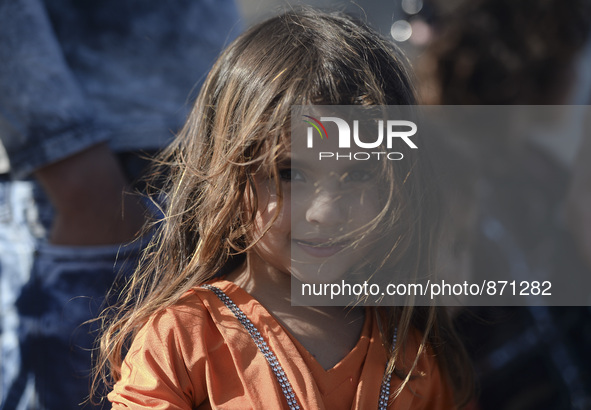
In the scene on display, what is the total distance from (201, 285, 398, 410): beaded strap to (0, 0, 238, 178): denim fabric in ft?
1.49

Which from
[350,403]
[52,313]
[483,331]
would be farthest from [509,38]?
[52,313]

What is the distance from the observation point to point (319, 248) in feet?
3.19

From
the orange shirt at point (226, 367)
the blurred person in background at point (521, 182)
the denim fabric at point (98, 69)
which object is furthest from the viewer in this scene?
the blurred person in background at point (521, 182)

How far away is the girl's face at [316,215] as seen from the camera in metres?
0.95

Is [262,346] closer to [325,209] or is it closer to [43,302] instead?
[325,209]

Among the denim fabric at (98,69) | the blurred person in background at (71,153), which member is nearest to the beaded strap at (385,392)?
the blurred person in background at (71,153)

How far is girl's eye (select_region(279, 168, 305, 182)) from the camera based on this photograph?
0.96m

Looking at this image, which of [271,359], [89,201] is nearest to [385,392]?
[271,359]

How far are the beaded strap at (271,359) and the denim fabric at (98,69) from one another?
0.45 m

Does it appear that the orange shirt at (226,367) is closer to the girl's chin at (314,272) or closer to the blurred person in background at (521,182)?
the girl's chin at (314,272)

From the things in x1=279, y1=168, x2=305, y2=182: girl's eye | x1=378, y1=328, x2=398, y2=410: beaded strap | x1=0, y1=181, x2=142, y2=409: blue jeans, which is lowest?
x1=378, y1=328, x2=398, y2=410: beaded strap

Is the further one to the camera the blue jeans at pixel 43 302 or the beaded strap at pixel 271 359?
the blue jeans at pixel 43 302

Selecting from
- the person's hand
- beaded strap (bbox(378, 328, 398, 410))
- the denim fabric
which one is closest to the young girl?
beaded strap (bbox(378, 328, 398, 410))

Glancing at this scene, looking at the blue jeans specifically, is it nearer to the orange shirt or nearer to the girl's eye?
the orange shirt
